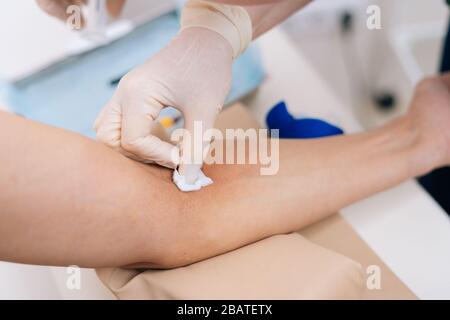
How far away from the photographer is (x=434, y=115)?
916 millimetres

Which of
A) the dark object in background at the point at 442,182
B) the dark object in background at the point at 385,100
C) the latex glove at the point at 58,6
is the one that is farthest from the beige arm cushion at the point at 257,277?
the dark object in background at the point at 385,100

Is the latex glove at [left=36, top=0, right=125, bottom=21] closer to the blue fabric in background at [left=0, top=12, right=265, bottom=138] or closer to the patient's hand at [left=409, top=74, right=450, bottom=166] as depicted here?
the blue fabric in background at [left=0, top=12, right=265, bottom=138]

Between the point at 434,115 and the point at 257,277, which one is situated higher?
the point at 434,115

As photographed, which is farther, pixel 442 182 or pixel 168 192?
pixel 442 182

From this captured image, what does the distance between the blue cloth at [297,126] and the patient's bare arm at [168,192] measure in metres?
0.04

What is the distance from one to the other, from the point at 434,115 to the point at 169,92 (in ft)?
→ 1.74

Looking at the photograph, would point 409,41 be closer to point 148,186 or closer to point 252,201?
point 252,201

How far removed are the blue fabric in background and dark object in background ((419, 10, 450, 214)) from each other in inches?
20.6

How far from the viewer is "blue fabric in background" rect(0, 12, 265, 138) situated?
0.88 metres

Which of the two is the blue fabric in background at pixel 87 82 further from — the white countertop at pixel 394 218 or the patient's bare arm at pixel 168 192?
the patient's bare arm at pixel 168 192

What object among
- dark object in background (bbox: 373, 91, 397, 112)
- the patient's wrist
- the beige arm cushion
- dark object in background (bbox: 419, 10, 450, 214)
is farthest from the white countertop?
dark object in background (bbox: 373, 91, 397, 112)

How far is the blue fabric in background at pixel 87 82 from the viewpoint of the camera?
88 cm

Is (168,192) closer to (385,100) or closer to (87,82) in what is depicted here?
(87,82)

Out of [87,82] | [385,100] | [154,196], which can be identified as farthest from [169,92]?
[385,100]
